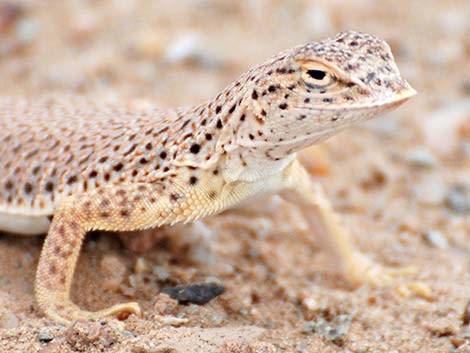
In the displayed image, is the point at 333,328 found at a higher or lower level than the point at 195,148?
lower

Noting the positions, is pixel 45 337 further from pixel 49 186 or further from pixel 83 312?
pixel 49 186

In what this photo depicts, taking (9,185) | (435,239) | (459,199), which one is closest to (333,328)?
(435,239)

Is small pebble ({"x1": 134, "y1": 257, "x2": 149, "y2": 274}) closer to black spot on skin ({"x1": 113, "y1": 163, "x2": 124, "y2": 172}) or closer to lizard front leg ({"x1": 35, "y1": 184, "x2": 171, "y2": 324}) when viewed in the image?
lizard front leg ({"x1": 35, "y1": 184, "x2": 171, "y2": 324})

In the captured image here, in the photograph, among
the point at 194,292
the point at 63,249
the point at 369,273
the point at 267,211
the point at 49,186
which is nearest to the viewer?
the point at 63,249

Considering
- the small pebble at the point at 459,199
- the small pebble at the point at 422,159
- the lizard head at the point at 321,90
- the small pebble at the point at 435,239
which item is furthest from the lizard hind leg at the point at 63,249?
the small pebble at the point at 422,159

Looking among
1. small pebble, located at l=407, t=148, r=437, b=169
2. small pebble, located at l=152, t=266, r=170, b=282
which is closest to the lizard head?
small pebble, located at l=152, t=266, r=170, b=282

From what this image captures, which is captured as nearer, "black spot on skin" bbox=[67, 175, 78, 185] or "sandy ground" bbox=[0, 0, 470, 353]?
"sandy ground" bbox=[0, 0, 470, 353]
